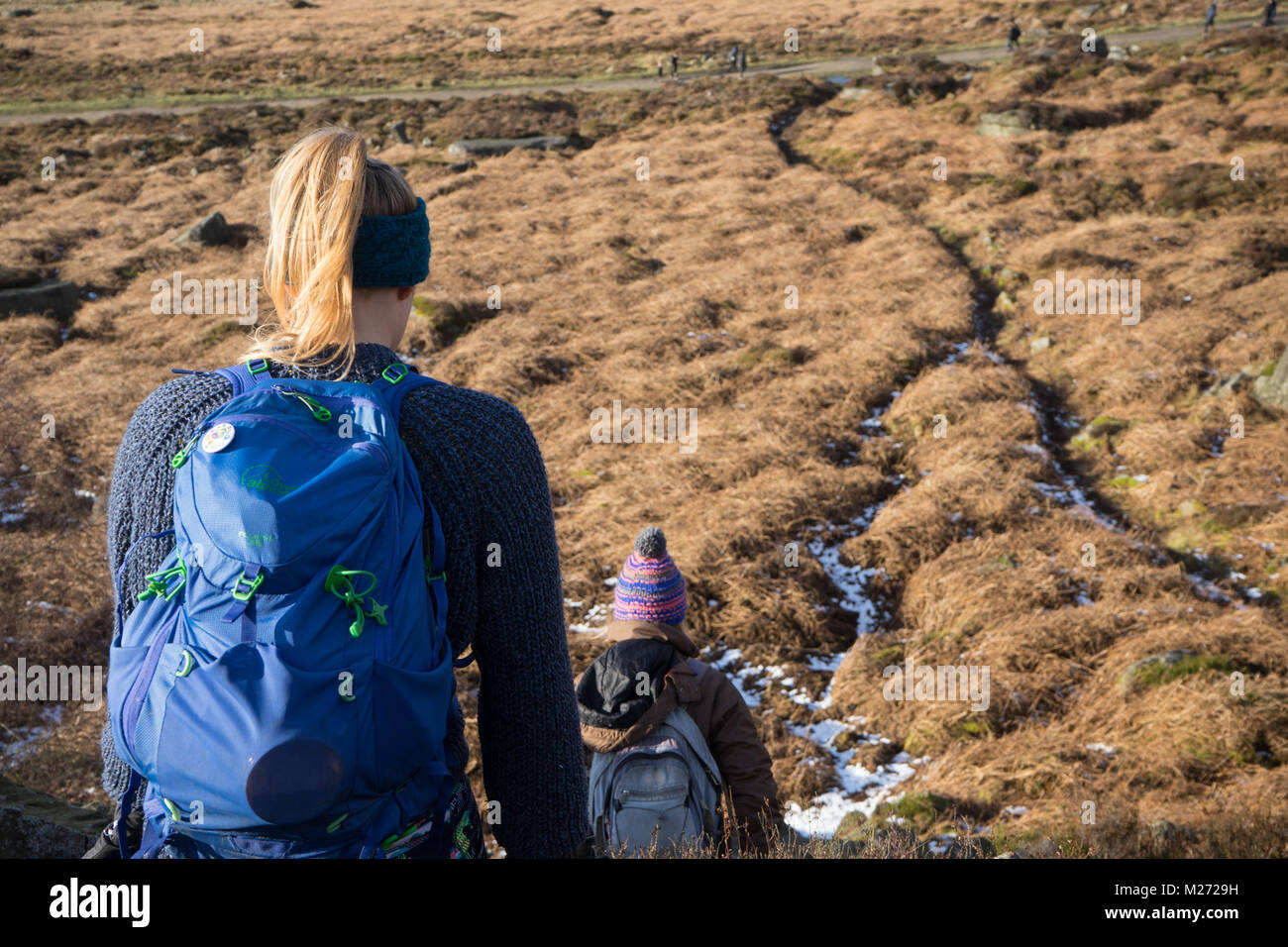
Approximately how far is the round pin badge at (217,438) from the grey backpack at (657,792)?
2561 mm

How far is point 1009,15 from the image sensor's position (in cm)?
4688

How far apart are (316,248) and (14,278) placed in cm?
1834

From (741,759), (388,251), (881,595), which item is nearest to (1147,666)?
(881,595)

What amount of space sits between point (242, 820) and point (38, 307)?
17920 mm

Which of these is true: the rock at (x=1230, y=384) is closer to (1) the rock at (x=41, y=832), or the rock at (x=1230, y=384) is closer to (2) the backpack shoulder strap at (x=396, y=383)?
(2) the backpack shoulder strap at (x=396, y=383)

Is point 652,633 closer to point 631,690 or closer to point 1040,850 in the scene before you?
point 631,690

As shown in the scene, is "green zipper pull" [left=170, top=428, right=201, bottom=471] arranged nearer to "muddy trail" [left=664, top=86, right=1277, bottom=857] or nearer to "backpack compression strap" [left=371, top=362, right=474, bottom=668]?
"backpack compression strap" [left=371, top=362, right=474, bottom=668]

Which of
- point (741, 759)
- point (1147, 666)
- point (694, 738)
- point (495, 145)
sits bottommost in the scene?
point (1147, 666)

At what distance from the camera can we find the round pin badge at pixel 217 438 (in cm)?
144

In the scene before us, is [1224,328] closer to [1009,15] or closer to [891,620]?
[891,620]

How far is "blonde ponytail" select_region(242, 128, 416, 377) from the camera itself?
5.35 feet

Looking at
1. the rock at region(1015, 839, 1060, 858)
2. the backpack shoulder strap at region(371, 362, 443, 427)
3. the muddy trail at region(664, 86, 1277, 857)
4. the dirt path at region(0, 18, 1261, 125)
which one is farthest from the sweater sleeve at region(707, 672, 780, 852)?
the dirt path at region(0, 18, 1261, 125)

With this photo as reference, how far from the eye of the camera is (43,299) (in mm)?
15609

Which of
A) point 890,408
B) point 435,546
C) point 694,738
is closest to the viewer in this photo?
point 435,546
